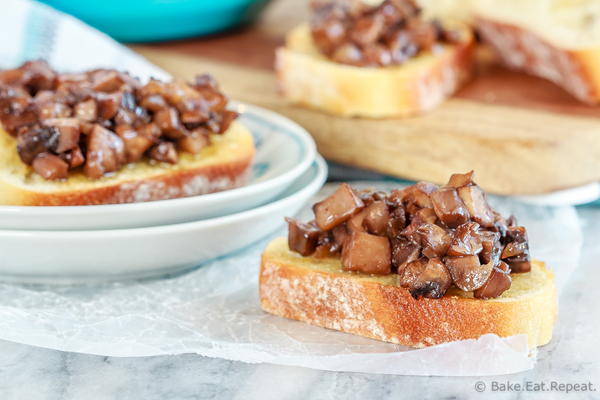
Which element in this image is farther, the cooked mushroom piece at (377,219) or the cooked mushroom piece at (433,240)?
the cooked mushroom piece at (377,219)

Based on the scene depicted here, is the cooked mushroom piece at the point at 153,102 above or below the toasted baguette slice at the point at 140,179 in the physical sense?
above

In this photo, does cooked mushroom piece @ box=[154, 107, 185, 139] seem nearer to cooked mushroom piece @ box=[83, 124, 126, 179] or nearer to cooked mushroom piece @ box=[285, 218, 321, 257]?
cooked mushroom piece @ box=[83, 124, 126, 179]

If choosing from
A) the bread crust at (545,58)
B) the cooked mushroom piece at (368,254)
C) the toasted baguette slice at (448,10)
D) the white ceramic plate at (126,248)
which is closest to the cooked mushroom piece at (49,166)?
the white ceramic plate at (126,248)

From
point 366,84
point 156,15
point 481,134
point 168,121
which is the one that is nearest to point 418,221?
point 168,121

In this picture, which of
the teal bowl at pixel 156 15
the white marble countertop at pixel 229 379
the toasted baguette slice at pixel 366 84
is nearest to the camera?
the white marble countertop at pixel 229 379

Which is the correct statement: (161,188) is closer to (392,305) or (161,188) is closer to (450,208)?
(392,305)

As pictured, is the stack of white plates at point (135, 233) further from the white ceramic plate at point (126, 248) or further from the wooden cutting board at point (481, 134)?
the wooden cutting board at point (481, 134)
